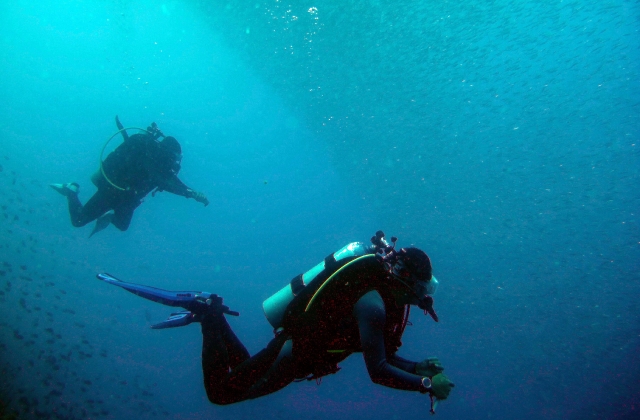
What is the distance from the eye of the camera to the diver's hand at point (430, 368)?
2.36 metres

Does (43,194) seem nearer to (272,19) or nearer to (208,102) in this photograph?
(272,19)

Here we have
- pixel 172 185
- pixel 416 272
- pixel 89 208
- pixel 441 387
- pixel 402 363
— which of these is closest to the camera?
pixel 441 387

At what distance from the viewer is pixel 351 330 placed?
8.51 ft

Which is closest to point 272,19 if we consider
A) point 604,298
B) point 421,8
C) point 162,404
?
point 421,8

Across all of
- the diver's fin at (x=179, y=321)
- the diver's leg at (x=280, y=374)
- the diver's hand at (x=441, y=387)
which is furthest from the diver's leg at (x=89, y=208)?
the diver's hand at (x=441, y=387)

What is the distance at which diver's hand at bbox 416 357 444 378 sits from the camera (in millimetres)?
2359

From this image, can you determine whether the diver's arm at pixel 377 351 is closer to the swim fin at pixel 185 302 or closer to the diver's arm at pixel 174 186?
the swim fin at pixel 185 302

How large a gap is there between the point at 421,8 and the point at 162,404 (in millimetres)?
29733

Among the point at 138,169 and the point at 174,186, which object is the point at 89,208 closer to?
the point at 138,169

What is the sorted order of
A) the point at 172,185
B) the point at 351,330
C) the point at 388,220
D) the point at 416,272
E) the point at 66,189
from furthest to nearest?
the point at 388,220 → the point at 66,189 → the point at 172,185 → the point at 351,330 → the point at 416,272

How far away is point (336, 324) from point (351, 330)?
0.43 ft

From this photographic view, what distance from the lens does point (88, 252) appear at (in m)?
31.5

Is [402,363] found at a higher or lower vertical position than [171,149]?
lower

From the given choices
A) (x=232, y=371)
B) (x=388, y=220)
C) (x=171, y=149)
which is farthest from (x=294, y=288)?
(x=388, y=220)
